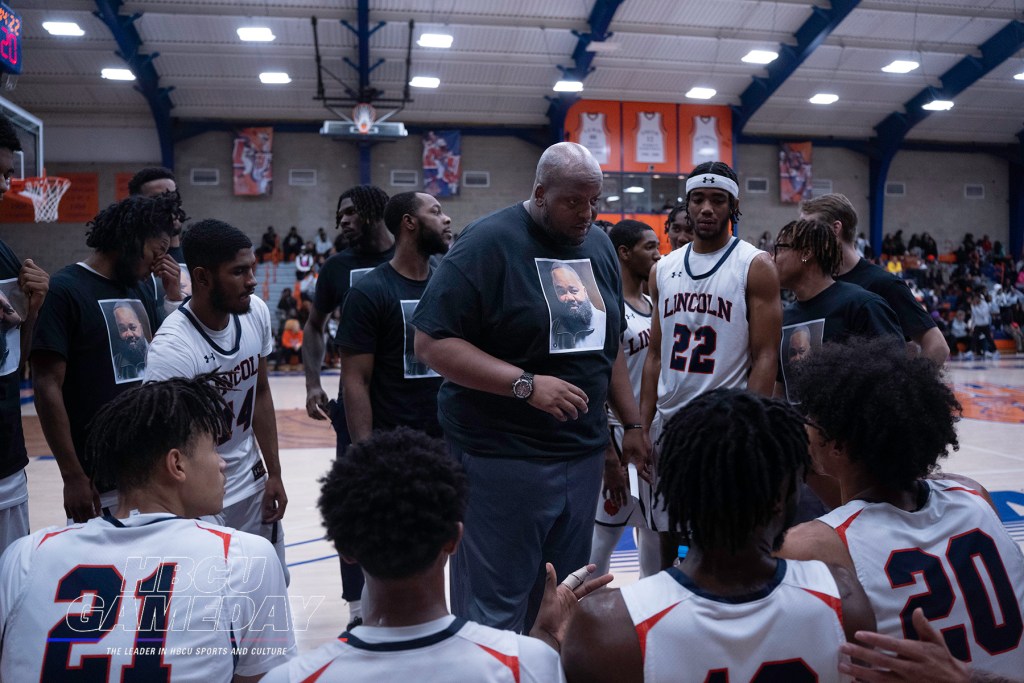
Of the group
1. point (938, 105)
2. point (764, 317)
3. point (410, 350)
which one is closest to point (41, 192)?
point (410, 350)

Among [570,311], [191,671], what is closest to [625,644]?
[191,671]

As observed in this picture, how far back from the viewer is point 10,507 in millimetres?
2738

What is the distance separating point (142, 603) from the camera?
164cm

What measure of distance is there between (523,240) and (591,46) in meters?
15.8

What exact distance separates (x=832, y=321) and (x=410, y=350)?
69.7 inches

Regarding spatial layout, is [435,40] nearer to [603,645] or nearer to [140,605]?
[140,605]

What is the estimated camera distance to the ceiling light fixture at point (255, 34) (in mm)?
16469

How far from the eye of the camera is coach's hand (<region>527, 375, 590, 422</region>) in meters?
2.37

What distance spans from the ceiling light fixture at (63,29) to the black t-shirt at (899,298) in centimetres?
1709

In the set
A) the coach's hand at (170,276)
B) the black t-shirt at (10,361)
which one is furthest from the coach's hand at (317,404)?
the black t-shirt at (10,361)

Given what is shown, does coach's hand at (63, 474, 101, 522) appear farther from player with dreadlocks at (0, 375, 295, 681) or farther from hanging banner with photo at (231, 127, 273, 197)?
hanging banner with photo at (231, 127, 273, 197)

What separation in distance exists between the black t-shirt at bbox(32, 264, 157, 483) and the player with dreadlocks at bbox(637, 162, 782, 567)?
210 cm

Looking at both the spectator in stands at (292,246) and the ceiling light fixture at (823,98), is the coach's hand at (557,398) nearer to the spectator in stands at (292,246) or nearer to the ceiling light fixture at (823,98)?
the spectator in stands at (292,246)

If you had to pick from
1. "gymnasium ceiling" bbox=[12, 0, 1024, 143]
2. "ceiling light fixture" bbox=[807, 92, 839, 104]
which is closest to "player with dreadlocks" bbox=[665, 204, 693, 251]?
"gymnasium ceiling" bbox=[12, 0, 1024, 143]
